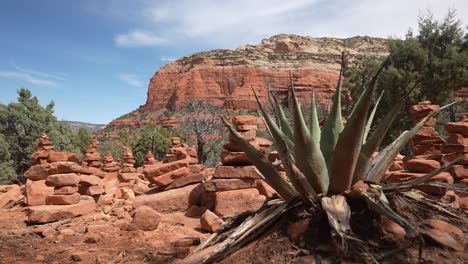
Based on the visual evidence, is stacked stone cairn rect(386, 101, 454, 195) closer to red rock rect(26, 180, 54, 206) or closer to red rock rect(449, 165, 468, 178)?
red rock rect(449, 165, 468, 178)

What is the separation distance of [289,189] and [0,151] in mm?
22699

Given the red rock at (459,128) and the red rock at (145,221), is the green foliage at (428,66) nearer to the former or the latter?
the red rock at (459,128)

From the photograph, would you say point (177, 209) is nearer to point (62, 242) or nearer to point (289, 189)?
point (62, 242)

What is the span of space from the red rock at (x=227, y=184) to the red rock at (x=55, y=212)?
2.96m

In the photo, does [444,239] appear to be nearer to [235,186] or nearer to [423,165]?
[423,165]

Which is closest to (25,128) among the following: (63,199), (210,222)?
(63,199)

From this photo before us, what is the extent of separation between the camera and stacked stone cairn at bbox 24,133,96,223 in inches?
214

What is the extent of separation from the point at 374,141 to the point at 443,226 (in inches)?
20.0

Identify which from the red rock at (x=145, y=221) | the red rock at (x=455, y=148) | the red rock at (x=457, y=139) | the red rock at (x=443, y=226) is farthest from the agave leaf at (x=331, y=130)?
the red rock at (x=457, y=139)

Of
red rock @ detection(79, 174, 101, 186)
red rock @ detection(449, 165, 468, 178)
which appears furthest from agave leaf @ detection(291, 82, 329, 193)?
red rock @ detection(79, 174, 101, 186)

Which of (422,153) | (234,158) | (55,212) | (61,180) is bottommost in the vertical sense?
(422,153)

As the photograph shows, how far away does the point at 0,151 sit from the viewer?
17.9 meters

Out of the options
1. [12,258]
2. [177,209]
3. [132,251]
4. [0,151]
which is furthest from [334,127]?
[0,151]

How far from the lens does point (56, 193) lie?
6.37 meters
